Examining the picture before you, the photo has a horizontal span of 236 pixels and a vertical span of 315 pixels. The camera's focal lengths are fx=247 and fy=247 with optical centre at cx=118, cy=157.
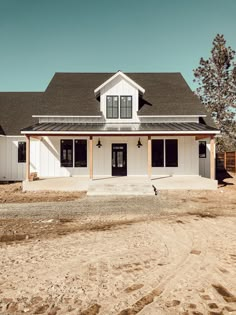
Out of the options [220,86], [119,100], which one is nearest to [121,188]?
[119,100]

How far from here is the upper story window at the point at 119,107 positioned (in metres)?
18.8

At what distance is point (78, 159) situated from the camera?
17969mm

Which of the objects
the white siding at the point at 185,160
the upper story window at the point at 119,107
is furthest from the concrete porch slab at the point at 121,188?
the upper story window at the point at 119,107

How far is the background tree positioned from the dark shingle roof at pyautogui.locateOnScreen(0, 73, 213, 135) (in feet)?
56.9

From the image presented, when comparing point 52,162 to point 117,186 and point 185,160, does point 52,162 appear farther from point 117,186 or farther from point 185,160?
point 185,160

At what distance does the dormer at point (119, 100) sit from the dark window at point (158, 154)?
251cm

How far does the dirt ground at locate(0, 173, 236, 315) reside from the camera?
382 cm

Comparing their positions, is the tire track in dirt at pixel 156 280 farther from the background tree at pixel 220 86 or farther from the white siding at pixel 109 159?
the background tree at pixel 220 86

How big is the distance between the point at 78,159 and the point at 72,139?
59.8 inches

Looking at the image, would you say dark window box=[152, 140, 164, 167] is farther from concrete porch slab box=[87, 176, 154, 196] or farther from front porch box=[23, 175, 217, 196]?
concrete porch slab box=[87, 176, 154, 196]

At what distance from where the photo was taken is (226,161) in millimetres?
24734

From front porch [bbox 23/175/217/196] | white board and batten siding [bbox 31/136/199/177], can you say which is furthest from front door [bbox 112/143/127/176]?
front porch [bbox 23/175/217/196]

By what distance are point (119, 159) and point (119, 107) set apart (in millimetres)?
4038

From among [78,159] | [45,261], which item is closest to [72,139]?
[78,159]
